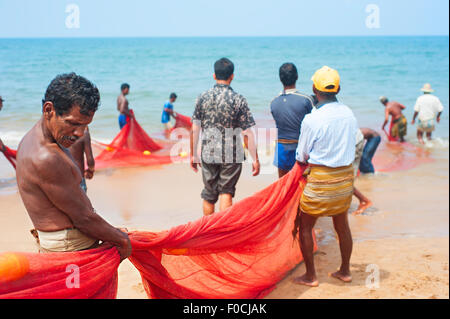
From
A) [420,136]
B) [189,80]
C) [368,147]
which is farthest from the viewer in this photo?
[189,80]

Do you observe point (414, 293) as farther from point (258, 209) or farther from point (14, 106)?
point (14, 106)

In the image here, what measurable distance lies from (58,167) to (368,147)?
6773 millimetres

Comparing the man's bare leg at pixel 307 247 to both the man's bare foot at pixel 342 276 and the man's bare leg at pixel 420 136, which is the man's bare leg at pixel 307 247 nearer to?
the man's bare foot at pixel 342 276

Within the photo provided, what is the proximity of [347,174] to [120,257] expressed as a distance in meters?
2.04

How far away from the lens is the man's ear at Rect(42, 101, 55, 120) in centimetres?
230

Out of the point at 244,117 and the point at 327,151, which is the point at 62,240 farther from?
the point at 244,117

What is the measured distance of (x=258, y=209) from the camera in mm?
3807

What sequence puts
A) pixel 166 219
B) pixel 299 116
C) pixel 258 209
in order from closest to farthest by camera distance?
pixel 258 209
pixel 299 116
pixel 166 219

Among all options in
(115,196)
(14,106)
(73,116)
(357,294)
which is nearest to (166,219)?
(115,196)

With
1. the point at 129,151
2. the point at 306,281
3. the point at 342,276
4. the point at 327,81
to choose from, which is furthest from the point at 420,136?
the point at 327,81

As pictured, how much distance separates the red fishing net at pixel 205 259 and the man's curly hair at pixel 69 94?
752mm

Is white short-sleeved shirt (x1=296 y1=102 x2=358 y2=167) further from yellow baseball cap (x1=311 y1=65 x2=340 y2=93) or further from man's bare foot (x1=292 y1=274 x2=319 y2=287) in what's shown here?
man's bare foot (x1=292 y1=274 x2=319 y2=287)

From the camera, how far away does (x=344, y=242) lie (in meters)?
4.10

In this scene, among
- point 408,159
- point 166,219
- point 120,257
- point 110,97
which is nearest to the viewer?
point 120,257
